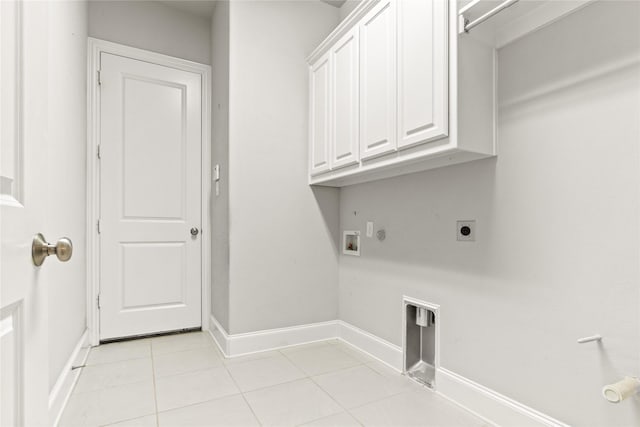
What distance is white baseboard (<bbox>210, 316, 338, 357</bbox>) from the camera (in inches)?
92.5

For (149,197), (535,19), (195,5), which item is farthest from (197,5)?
(535,19)

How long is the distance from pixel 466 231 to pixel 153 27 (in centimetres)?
295

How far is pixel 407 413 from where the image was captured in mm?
1630

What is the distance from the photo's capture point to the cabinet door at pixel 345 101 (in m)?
2.11

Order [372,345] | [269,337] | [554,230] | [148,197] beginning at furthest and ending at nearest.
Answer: [148,197], [269,337], [372,345], [554,230]

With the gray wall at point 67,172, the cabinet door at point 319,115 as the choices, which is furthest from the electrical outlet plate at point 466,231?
the gray wall at point 67,172

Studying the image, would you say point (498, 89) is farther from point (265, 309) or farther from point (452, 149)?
point (265, 309)

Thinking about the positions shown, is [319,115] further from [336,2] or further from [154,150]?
[154,150]

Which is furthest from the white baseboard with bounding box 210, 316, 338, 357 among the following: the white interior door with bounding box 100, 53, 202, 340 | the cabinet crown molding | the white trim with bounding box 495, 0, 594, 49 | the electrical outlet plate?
the white trim with bounding box 495, 0, 594, 49

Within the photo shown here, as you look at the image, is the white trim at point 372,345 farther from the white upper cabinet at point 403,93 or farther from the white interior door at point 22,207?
the white interior door at point 22,207

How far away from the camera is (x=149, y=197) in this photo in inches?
109

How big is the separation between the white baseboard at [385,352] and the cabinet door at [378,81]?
1.27m

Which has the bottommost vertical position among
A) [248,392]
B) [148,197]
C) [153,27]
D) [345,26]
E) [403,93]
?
[248,392]

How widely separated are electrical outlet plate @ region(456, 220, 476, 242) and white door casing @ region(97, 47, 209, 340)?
2.12 meters
